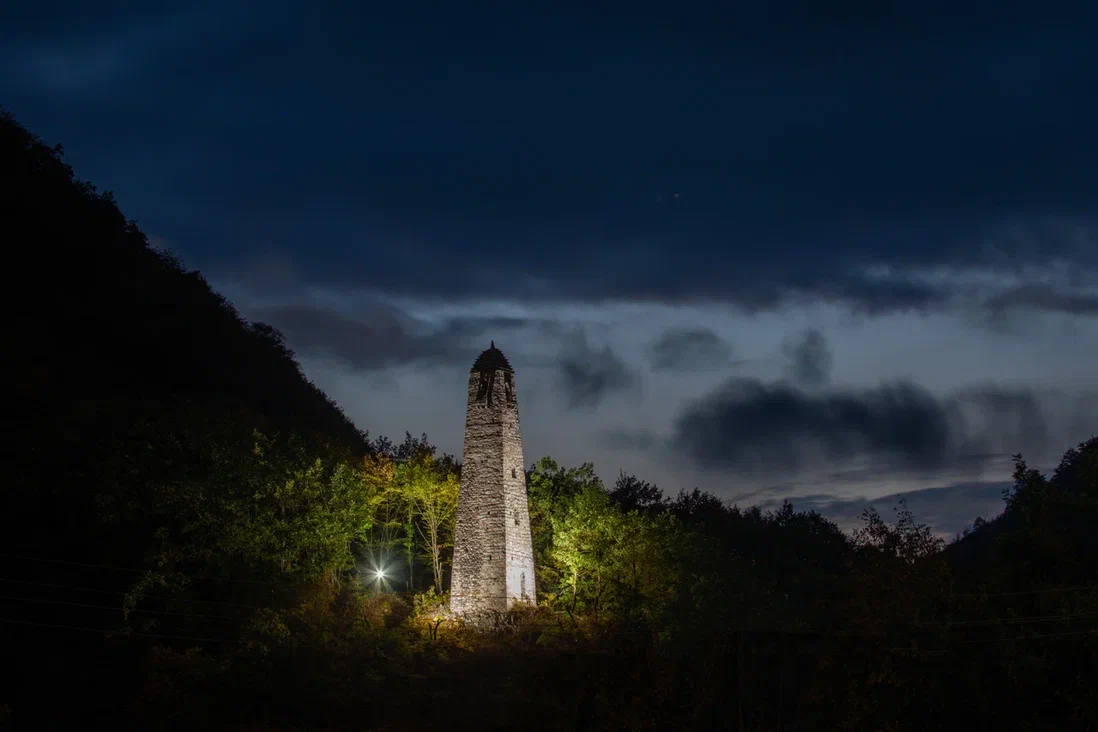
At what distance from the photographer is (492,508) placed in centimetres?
4362

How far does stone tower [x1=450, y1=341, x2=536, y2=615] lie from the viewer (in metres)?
42.9

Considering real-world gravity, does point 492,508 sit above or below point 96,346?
below

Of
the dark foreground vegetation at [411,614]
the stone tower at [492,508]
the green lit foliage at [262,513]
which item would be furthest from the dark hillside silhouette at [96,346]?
the stone tower at [492,508]

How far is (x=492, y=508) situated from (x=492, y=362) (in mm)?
6878

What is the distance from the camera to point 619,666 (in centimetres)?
3859

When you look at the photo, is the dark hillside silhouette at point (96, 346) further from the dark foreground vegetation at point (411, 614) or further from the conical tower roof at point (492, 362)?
the conical tower roof at point (492, 362)

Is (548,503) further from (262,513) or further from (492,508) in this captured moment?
(262,513)

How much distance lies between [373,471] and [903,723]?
29.7 metres

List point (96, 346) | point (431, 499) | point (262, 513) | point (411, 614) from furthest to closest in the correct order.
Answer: point (96, 346) → point (431, 499) → point (411, 614) → point (262, 513)

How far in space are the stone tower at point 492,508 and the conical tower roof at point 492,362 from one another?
45 mm

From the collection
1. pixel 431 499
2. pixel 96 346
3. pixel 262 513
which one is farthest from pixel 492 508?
pixel 96 346

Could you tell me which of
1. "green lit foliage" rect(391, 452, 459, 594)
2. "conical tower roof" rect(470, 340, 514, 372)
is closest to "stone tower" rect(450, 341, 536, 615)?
"conical tower roof" rect(470, 340, 514, 372)

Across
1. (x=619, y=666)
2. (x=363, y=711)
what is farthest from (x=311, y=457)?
(x=619, y=666)

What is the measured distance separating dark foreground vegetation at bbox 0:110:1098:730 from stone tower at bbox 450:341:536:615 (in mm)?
1418
